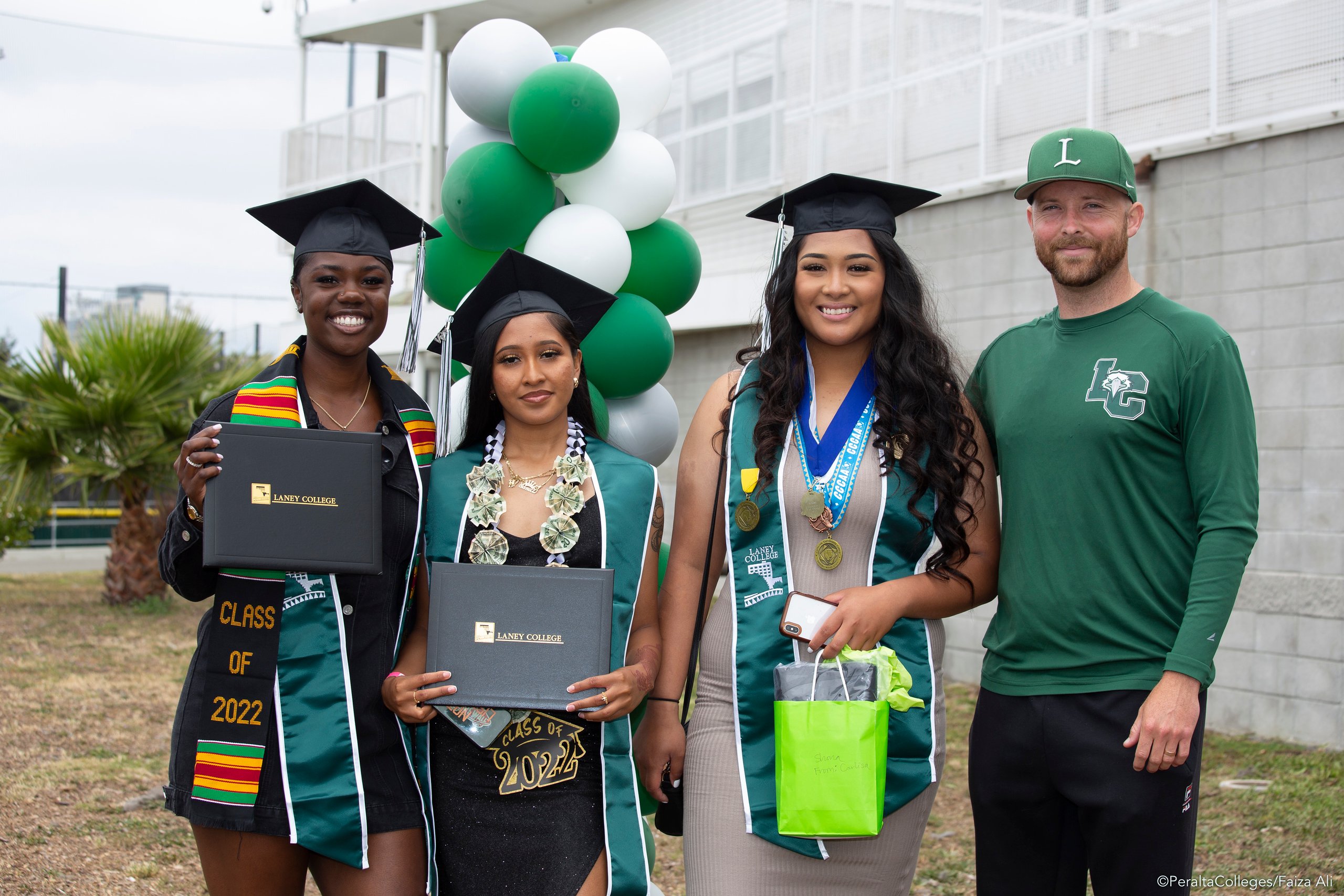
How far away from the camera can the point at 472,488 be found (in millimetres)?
2879

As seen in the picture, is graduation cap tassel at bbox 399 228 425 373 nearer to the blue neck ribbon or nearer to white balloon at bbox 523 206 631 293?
white balloon at bbox 523 206 631 293

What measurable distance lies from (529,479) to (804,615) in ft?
2.48

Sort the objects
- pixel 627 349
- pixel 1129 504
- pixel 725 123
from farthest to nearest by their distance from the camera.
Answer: pixel 725 123 → pixel 627 349 → pixel 1129 504

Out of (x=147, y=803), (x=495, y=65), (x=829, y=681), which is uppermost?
(x=495, y=65)

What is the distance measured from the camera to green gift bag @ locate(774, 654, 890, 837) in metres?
2.57

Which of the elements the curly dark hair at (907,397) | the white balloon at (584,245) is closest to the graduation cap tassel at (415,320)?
the white balloon at (584,245)

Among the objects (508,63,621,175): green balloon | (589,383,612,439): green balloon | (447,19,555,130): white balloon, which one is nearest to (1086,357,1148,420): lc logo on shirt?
(589,383,612,439): green balloon

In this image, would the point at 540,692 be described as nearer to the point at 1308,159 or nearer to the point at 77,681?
the point at 1308,159

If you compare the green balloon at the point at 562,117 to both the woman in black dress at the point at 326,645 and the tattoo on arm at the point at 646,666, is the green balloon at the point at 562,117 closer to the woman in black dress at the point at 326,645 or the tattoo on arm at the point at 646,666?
the woman in black dress at the point at 326,645

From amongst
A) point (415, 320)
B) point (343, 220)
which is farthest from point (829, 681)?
point (343, 220)

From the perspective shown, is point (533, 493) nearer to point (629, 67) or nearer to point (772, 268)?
point (772, 268)

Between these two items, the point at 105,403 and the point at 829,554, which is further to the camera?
the point at 105,403

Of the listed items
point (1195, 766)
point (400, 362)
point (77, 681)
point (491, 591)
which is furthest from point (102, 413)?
point (1195, 766)

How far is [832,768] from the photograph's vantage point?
2.59 meters
